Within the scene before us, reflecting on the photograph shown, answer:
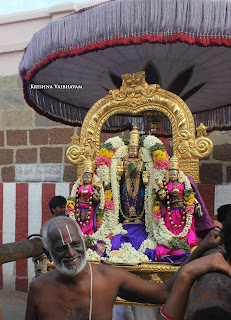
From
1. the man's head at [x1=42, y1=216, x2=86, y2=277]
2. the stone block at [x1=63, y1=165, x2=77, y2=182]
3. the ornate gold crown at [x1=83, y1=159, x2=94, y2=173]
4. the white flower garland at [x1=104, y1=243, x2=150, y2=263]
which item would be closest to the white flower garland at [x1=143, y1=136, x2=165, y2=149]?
the ornate gold crown at [x1=83, y1=159, x2=94, y2=173]

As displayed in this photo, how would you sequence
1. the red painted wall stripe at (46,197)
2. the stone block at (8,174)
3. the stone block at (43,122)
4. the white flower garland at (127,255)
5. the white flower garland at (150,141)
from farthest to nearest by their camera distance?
1. the stone block at (8,174)
2. the stone block at (43,122)
3. the red painted wall stripe at (46,197)
4. the white flower garland at (150,141)
5. the white flower garland at (127,255)

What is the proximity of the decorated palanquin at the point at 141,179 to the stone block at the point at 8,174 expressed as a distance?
2.32 metres

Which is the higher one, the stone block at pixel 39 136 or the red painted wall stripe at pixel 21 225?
the stone block at pixel 39 136

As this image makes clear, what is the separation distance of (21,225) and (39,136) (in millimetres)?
1586

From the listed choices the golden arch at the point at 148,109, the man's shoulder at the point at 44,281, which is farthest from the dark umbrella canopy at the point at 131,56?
the man's shoulder at the point at 44,281

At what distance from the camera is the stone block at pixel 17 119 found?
6.05 metres

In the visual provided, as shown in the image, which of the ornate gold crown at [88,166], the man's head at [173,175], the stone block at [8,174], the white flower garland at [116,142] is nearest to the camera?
the man's head at [173,175]

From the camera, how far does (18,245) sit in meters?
2.37

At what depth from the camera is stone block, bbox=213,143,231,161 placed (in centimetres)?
511

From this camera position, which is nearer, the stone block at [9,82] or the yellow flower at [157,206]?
the yellow flower at [157,206]

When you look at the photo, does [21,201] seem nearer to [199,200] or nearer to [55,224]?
[199,200]

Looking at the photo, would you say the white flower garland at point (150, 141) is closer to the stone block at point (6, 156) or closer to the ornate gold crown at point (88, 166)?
the ornate gold crown at point (88, 166)

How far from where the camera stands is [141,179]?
3.93m

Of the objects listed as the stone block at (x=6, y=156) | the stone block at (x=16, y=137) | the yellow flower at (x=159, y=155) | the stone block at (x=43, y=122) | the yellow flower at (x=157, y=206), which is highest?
the stone block at (x=43, y=122)
